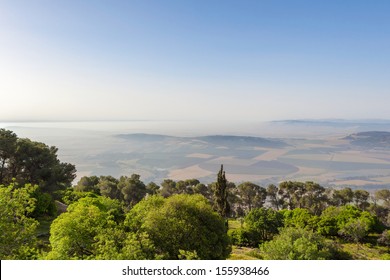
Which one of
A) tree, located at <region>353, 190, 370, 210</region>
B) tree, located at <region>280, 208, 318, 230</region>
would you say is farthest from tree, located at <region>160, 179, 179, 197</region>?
tree, located at <region>353, 190, 370, 210</region>

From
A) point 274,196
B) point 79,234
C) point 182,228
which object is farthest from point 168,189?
point 79,234

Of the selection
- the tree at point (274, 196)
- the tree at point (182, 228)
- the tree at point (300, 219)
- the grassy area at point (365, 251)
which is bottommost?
the tree at point (274, 196)

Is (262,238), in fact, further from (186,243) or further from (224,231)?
(186,243)

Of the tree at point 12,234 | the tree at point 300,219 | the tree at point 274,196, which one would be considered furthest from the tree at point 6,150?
the tree at point 274,196

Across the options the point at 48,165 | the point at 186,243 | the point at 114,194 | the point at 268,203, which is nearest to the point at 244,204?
the point at 268,203

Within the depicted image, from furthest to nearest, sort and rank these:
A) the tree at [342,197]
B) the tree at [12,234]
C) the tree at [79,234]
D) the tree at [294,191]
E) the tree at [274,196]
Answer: the tree at [274,196] < the tree at [294,191] < the tree at [342,197] < the tree at [79,234] < the tree at [12,234]

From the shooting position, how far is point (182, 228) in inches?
848

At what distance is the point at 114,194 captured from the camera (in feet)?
258

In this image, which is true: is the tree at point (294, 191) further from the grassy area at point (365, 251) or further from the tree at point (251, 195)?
the grassy area at point (365, 251)

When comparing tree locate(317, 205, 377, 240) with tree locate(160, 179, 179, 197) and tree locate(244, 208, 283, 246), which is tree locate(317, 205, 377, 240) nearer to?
tree locate(244, 208, 283, 246)

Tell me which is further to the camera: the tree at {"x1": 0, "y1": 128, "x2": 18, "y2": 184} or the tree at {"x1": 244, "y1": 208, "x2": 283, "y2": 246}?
the tree at {"x1": 0, "y1": 128, "x2": 18, "y2": 184}

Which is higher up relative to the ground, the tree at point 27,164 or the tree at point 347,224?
the tree at point 27,164

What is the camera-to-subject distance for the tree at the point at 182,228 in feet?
67.6

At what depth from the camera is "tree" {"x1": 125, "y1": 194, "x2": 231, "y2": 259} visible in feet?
67.6
